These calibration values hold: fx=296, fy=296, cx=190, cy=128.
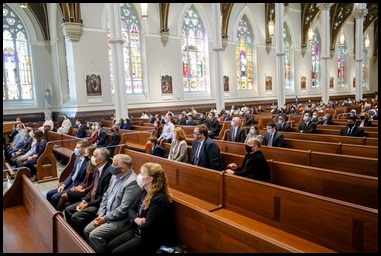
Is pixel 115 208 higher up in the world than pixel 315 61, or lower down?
lower down

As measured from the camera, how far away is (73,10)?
15141 mm

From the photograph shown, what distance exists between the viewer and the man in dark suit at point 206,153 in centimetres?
504

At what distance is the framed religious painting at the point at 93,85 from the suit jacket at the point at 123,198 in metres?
→ 13.4

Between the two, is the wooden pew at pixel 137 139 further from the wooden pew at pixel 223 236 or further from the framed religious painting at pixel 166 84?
the framed religious painting at pixel 166 84

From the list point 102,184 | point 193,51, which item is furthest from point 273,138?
point 193,51

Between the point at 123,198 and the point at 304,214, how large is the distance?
1.96 metres

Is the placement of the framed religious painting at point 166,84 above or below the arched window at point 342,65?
below

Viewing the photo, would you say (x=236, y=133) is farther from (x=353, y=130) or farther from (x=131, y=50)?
(x=131, y=50)

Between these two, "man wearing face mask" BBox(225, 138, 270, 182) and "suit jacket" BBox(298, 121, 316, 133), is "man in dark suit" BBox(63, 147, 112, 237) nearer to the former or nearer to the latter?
"man wearing face mask" BBox(225, 138, 270, 182)

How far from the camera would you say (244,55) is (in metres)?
22.9

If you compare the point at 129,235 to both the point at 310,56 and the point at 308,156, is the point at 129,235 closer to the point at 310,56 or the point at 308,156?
the point at 308,156

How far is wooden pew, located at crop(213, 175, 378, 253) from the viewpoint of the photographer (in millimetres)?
2521

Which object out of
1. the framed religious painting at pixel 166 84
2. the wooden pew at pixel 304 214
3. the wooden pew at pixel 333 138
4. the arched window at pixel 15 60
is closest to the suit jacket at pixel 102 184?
the wooden pew at pixel 304 214

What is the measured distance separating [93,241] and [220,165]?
2498 mm
